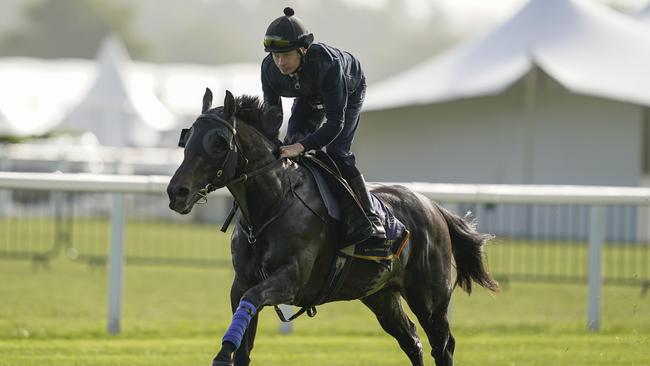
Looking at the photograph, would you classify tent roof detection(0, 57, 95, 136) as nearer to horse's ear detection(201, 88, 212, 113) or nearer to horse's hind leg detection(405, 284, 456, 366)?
horse's hind leg detection(405, 284, 456, 366)

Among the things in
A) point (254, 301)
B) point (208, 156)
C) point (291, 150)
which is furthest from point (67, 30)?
point (254, 301)

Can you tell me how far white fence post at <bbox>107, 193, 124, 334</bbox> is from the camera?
36.5 ft

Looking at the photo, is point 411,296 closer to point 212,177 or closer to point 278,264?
point 278,264

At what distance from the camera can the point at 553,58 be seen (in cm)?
2411

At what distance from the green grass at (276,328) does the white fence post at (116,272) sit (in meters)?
0.16

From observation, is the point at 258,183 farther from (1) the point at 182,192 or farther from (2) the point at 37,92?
(2) the point at 37,92

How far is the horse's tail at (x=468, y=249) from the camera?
8.83 m

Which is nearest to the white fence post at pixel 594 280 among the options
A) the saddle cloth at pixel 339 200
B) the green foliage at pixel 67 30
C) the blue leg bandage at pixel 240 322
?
the saddle cloth at pixel 339 200

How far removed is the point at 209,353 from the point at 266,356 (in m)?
0.47

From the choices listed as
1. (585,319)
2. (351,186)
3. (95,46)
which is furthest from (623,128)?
(95,46)

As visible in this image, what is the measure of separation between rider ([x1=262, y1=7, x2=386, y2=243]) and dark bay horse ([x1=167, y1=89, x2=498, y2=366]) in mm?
210

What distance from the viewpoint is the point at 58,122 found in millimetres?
38469

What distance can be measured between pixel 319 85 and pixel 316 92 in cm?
13

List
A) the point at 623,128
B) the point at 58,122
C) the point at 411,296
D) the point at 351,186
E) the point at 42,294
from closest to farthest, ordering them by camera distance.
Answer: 1. the point at 351,186
2. the point at 411,296
3. the point at 42,294
4. the point at 623,128
5. the point at 58,122
